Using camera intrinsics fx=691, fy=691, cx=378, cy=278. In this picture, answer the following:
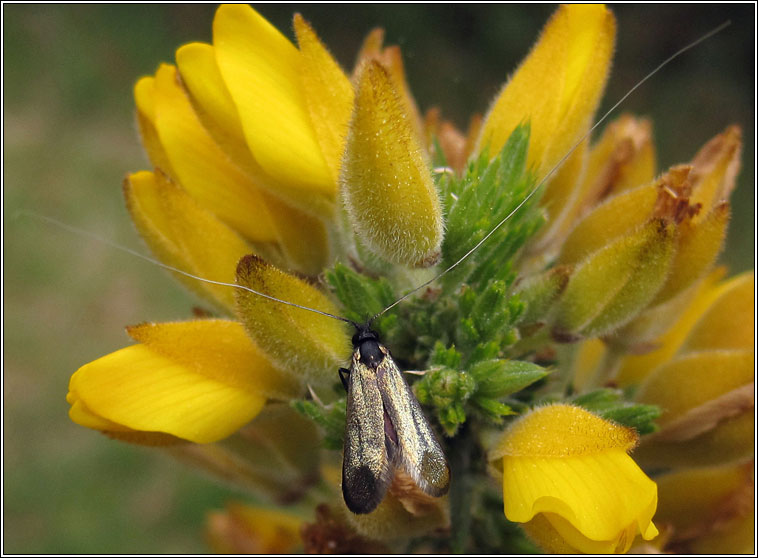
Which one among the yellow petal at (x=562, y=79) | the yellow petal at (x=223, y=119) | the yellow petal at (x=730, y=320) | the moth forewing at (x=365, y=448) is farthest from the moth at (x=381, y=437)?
the yellow petal at (x=730, y=320)

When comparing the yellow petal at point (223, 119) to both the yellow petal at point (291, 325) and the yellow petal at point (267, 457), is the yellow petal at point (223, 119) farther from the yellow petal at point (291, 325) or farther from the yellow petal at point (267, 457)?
the yellow petal at point (267, 457)

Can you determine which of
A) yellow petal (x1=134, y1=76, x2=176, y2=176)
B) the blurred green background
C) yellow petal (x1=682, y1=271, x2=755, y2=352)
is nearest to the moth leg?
yellow petal (x1=134, y1=76, x2=176, y2=176)

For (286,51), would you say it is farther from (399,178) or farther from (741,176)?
(741,176)

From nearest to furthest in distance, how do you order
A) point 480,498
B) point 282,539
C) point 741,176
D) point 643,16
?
point 480,498
point 282,539
point 643,16
point 741,176

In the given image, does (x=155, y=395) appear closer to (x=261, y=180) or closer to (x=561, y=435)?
(x=261, y=180)

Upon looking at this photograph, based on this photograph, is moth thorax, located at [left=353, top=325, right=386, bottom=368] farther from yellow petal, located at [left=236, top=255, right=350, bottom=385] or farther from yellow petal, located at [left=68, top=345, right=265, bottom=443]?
yellow petal, located at [left=68, top=345, right=265, bottom=443]

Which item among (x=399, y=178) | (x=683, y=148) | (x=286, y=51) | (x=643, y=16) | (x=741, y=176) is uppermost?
A: (x=286, y=51)

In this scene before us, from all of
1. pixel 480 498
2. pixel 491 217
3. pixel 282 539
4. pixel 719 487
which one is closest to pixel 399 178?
pixel 491 217
